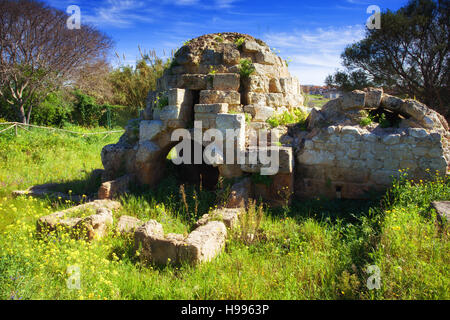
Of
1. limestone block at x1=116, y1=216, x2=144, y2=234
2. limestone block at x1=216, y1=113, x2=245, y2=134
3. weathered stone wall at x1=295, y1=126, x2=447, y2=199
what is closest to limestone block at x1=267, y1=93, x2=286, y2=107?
limestone block at x1=216, y1=113, x2=245, y2=134

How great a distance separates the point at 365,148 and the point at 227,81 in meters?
2.99

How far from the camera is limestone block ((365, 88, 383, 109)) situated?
5629 mm

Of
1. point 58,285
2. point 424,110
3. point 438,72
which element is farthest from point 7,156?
point 438,72

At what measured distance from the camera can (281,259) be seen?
3711mm

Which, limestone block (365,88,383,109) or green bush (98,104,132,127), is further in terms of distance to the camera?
green bush (98,104,132,127)

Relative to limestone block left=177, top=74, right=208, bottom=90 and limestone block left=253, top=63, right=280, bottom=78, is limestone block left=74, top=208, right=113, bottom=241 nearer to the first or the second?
limestone block left=177, top=74, right=208, bottom=90

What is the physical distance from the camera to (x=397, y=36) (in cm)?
1238

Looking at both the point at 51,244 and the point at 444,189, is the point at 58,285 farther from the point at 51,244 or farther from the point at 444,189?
the point at 444,189

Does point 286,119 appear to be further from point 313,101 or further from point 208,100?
point 313,101

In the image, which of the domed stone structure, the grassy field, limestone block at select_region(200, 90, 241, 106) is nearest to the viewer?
the grassy field

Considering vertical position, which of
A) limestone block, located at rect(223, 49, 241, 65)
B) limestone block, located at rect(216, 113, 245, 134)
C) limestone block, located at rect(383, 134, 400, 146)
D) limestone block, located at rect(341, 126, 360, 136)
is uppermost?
limestone block, located at rect(223, 49, 241, 65)

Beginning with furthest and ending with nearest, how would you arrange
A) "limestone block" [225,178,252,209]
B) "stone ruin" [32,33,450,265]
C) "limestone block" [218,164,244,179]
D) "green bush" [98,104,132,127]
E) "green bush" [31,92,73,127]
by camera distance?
"green bush" [98,104,132,127] < "green bush" [31,92,73,127] < "limestone block" [218,164,244,179] < "limestone block" [225,178,252,209] < "stone ruin" [32,33,450,265]

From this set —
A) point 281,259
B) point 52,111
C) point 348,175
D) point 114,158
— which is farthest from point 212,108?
point 52,111
